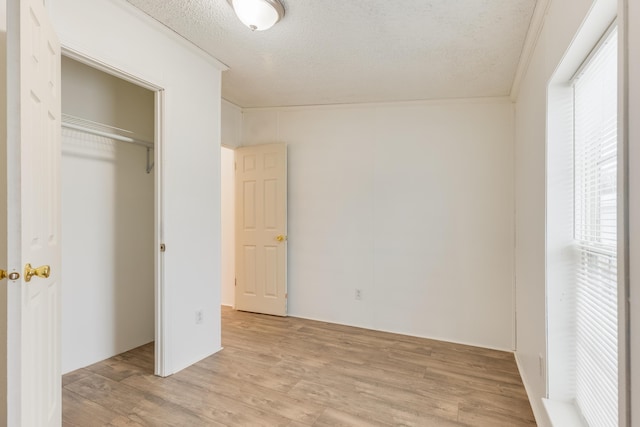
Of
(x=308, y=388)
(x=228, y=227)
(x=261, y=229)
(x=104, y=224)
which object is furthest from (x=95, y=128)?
(x=308, y=388)

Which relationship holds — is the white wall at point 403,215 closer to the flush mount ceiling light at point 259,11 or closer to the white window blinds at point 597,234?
the white window blinds at point 597,234

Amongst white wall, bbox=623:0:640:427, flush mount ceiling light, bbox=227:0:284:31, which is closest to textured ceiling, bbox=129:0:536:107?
flush mount ceiling light, bbox=227:0:284:31

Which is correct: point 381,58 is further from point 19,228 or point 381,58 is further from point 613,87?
point 19,228

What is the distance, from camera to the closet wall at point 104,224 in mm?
2564

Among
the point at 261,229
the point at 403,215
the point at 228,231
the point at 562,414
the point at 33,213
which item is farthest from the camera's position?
the point at 228,231

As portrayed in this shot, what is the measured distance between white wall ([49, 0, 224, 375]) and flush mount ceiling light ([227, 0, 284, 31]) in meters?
0.72

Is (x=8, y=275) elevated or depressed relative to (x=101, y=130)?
depressed

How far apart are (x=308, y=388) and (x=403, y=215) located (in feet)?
6.51

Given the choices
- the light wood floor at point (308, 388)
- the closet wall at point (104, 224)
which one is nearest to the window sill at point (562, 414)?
the light wood floor at point (308, 388)

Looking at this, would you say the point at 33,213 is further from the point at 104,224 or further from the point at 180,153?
the point at 104,224

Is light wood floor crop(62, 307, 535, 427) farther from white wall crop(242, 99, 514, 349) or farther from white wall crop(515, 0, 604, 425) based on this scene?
white wall crop(242, 99, 514, 349)

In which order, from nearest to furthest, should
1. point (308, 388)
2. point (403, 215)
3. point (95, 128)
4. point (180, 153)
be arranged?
point (308, 388), point (180, 153), point (95, 128), point (403, 215)

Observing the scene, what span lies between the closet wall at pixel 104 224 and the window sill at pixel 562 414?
3150 millimetres

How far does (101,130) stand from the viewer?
2746 millimetres
